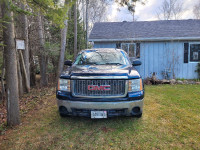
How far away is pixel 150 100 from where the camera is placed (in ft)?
16.4

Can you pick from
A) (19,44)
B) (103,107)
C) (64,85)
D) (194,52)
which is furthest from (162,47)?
(19,44)

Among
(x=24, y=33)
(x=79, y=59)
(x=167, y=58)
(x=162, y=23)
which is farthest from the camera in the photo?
(x=162, y=23)

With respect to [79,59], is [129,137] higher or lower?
lower

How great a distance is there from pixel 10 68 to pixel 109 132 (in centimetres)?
248

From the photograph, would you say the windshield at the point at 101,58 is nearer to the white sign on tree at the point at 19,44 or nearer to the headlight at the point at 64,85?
the headlight at the point at 64,85

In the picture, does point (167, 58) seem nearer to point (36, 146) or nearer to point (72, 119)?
point (72, 119)

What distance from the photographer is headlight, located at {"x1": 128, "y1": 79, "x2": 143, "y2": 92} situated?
291 cm

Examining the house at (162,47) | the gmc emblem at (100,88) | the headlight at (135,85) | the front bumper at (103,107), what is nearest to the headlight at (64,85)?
the front bumper at (103,107)

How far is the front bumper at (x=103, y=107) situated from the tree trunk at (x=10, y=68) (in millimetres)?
1100

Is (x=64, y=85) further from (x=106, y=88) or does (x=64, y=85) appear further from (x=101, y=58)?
(x=101, y=58)

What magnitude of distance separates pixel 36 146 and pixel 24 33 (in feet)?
19.3

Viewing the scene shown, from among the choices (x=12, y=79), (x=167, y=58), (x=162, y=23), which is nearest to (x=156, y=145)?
(x=12, y=79)

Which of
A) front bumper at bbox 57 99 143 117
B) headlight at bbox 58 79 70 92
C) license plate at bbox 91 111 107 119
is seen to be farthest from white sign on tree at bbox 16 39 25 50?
license plate at bbox 91 111 107 119

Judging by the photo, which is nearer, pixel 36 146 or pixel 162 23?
pixel 36 146
